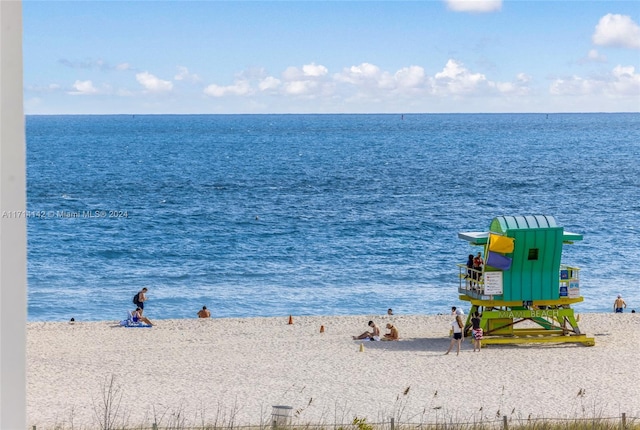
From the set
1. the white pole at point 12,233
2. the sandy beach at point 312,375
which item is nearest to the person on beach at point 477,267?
the sandy beach at point 312,375

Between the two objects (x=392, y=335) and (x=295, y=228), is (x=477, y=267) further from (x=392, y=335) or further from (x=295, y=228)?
(x=295, y=228)

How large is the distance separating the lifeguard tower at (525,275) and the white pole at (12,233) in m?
17.0

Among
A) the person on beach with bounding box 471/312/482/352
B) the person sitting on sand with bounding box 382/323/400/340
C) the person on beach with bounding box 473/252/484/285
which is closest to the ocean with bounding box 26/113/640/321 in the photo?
the person sitting on sand with bounding box 382/323/400/340

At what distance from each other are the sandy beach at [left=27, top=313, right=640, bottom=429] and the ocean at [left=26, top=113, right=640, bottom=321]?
750cm

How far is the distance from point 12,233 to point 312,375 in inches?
595

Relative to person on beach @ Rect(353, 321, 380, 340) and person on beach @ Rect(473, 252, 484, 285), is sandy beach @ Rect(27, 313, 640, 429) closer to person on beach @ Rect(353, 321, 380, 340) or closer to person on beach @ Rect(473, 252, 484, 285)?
person on beach @ Rect(353, 321, 380, 340)

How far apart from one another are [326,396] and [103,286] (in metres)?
20.4

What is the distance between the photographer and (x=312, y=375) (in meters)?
17.0

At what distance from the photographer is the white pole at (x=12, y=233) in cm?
220

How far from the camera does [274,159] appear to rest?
10425 centimetres

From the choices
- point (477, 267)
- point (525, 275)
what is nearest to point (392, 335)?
point (477, 267)

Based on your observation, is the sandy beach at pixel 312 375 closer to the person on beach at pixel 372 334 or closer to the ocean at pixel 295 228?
the person on beach at pixel 372 334

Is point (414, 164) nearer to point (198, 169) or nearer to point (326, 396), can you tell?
point (198, 169)

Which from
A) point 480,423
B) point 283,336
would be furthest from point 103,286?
point 480,423
